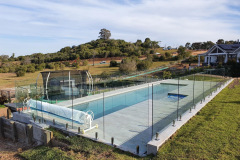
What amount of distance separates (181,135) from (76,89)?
8.91 metres

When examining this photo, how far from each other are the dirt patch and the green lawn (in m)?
0.61

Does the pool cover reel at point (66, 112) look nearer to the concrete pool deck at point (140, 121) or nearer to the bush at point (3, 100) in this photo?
the concrete pool deck at point (140, 121)

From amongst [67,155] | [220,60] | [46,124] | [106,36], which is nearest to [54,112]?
[46,124]

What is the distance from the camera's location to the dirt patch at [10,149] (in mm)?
6548

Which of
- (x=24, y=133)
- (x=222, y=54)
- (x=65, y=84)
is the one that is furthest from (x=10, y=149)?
(x=222, y=54)

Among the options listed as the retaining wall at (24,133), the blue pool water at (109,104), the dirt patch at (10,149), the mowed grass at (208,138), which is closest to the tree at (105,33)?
the blue pool water at (109,104)

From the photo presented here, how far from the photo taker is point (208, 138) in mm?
5805

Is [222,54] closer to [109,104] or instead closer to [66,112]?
[109,104]

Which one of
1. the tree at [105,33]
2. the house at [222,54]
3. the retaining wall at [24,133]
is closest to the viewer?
the retaining wall at [24,133]

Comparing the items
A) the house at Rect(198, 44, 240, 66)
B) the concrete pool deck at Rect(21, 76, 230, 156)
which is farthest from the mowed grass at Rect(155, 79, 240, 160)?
the house at Rect(198, 44, 240, 66)

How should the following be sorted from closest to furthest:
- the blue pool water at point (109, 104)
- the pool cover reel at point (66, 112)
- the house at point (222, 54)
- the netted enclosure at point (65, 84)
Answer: the pool cover reel at point (66, 112) → the blue pool water at point (109, 104) → the netted enclosure at point (65, 84) → the house at point (222, 54)

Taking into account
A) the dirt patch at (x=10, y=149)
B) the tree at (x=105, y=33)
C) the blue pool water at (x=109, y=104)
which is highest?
the tree at (x=105, y=33)

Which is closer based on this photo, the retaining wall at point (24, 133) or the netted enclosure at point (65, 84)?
the retaining wall at point (24, 133)

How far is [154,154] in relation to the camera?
5.17 m
